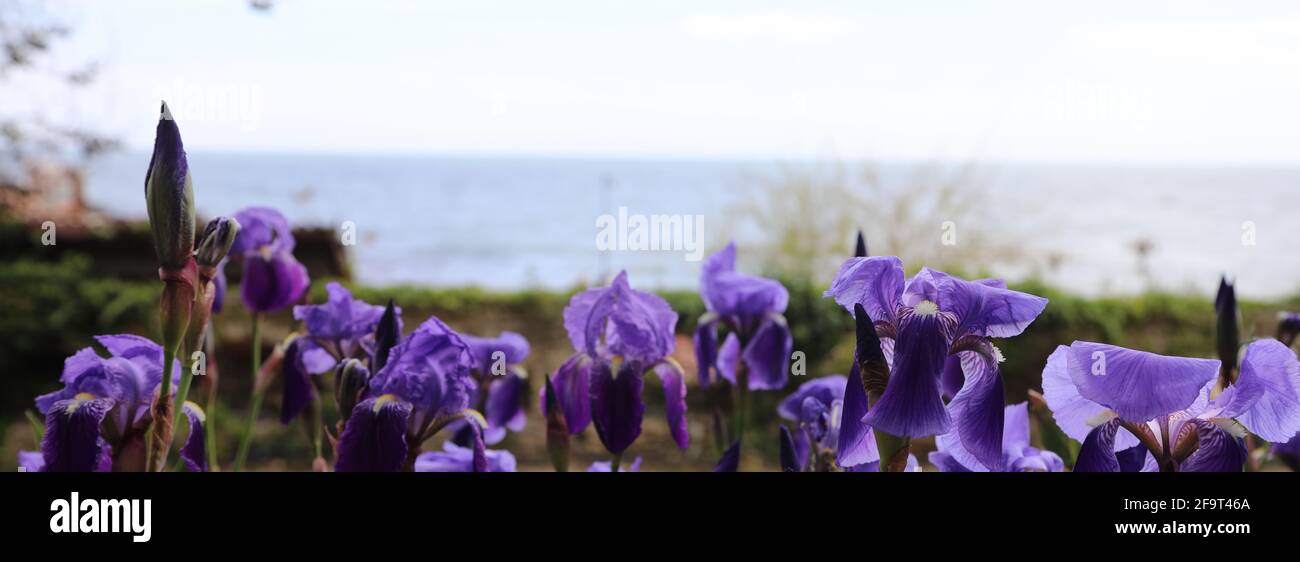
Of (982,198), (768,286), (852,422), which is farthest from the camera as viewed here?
(982,198)

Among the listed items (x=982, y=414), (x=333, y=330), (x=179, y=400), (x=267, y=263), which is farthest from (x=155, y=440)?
(x=982, y=414)

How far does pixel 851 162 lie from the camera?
11227 mm

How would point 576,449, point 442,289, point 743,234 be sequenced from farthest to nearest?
point 743,234, point 442,289, point 576,449

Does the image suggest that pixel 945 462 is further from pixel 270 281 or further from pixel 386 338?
pixel 270 281

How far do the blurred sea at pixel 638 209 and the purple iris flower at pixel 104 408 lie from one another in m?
6.82

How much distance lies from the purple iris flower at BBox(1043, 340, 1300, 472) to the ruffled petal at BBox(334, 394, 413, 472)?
2.01 feet

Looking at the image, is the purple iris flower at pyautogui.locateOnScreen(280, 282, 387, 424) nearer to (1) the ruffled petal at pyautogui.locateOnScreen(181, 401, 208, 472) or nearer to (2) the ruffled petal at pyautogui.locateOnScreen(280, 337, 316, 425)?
(2) the ruffled petal at pyautogui.locateOnScreen(280, 337, 316, 425)

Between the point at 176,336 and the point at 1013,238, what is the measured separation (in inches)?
440

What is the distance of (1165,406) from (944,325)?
7.7 inches

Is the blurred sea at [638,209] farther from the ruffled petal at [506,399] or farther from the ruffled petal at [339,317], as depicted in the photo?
the ruffled petal at [339,317]

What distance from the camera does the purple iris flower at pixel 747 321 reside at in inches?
58.1

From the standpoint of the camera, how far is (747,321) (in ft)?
4.95
